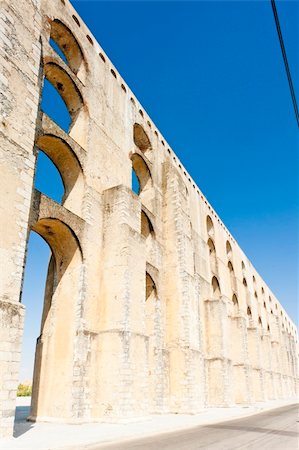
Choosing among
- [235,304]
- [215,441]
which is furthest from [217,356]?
[215,441]

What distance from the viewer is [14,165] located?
30.9 feet

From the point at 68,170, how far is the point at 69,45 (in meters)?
5.76

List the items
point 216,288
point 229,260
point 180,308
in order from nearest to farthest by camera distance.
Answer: point 180,308 < point 216,288 < point 229,260

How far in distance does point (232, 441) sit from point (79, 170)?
32.5 feet

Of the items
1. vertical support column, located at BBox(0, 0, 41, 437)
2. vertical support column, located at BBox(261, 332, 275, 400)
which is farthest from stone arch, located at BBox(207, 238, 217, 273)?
vertical support column, located at BBox(0, 0, 41, 437)

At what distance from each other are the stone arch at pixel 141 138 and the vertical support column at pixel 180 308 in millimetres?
2045

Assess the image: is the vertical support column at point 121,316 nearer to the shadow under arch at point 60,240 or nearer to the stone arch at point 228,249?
the shadow under arch at point 60,240

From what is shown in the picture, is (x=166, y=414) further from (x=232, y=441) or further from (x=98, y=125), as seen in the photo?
(x=98, y=125)

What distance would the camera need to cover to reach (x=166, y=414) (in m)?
15.8

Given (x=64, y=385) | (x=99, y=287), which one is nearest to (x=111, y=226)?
(x=99, y=287)

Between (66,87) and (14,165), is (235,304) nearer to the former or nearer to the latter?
(66,87)

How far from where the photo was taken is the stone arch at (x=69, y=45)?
15.4 metres

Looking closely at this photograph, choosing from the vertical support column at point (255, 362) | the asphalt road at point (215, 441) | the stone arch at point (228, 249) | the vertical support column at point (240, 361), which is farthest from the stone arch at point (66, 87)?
the vertical support column at point (255, 362)

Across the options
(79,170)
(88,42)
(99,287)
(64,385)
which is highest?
(88,42)
